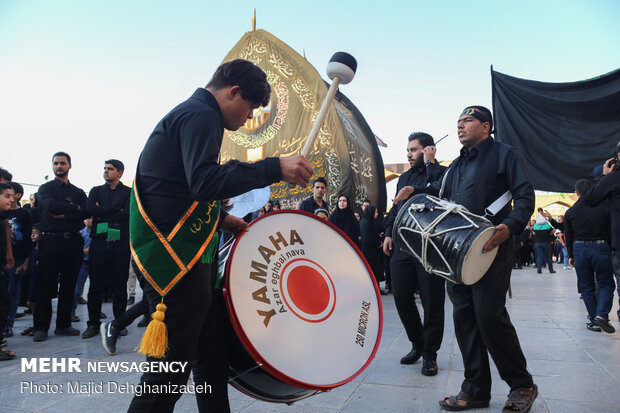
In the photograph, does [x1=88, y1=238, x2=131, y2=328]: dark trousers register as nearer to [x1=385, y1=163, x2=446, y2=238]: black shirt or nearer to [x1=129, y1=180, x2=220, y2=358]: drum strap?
[x1=385, y1=163, x2=446, y2=238]: black shirt

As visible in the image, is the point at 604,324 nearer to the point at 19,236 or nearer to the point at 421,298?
the point at 421,298

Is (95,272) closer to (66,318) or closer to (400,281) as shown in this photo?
(66,318)

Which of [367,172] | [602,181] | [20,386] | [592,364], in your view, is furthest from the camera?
[367,172]

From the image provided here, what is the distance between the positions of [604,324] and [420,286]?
9.12ft

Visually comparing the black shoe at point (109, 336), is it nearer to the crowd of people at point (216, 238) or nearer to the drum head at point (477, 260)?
the crowd of people at point (216, 238)

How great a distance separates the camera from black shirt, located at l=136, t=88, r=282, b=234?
4.75 feet

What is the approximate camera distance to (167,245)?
152 centimetres

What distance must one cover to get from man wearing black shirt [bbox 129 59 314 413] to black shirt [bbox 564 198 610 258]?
473cm

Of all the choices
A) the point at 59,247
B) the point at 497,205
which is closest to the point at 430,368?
the point at 497,205

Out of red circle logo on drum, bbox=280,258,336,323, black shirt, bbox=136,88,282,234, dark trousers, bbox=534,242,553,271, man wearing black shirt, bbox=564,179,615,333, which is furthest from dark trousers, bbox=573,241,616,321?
dark trousers, bbox=534,242,553,271

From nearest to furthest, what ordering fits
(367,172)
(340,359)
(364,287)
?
(340,359), (364,287), (367,172)

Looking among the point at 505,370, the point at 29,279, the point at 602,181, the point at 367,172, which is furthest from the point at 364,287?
the point at 367,172

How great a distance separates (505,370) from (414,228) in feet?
3.28

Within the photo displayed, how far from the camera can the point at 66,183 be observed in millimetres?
5074
